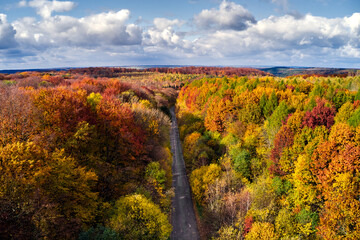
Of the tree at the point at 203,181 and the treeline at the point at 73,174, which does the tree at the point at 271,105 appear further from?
the treeline at the point at 73,174

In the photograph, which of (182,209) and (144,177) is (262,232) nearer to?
(182,209)

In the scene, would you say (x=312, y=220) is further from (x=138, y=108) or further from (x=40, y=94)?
(x=40, y=94)

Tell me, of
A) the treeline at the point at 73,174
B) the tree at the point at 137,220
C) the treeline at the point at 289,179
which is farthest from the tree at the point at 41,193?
the treeline at the point at 289,179

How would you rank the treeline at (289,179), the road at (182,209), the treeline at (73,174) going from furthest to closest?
the road at (182,209) < the treeline at (289,179) < the treeline at (73,174)

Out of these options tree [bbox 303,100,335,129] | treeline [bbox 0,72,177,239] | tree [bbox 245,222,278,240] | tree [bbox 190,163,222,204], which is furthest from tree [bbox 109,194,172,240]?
tree [bbox 303,100,335,129]

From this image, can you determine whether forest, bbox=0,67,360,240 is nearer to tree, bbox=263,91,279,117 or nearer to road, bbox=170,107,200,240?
road, bbox=170,107,200,240

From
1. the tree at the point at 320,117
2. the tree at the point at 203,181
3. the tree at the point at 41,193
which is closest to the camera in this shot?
the tree at the point at 41,193

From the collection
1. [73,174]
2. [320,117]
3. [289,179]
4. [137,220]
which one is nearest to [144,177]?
[137,220]

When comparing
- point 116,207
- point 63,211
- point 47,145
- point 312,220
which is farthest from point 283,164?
point 47,145
